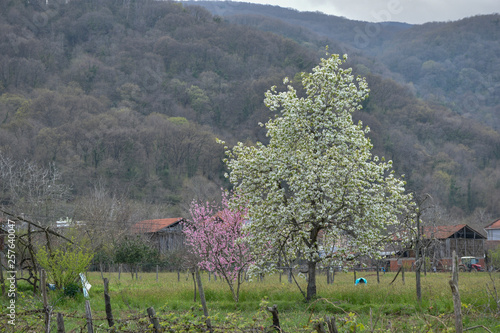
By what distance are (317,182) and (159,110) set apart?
→ 90.1 m

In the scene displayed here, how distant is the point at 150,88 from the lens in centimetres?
11038

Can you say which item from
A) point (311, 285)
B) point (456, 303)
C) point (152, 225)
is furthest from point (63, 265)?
point (152, 225)

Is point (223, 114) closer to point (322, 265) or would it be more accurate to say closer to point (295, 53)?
point (295, 53)

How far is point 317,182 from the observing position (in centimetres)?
1464

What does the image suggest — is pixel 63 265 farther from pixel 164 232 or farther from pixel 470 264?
pixel 470 264

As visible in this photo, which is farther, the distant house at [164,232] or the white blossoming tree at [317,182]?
the distant house at [164,232]

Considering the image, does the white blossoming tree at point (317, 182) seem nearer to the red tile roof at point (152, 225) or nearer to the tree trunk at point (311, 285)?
the tree trunk at point (311, 285)

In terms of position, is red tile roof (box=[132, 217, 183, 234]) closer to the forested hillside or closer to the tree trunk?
the forested hillside

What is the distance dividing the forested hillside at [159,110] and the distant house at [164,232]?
6.08m

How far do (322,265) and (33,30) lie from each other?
437 ft

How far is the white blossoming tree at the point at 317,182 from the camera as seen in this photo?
14250 mm

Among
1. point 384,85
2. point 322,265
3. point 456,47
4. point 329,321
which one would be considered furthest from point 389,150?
point 456,47

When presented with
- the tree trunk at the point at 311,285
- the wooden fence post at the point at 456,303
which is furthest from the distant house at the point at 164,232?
the wooden fence post at the point at 456,303

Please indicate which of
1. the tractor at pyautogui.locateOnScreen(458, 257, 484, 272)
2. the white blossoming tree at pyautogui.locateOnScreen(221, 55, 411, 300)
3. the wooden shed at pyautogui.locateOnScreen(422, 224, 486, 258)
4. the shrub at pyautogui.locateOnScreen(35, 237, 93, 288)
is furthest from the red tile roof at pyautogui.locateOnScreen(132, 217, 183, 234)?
the white blossoming tree at pyautogui.locateOnScreen(221, 55, 411, 300)
